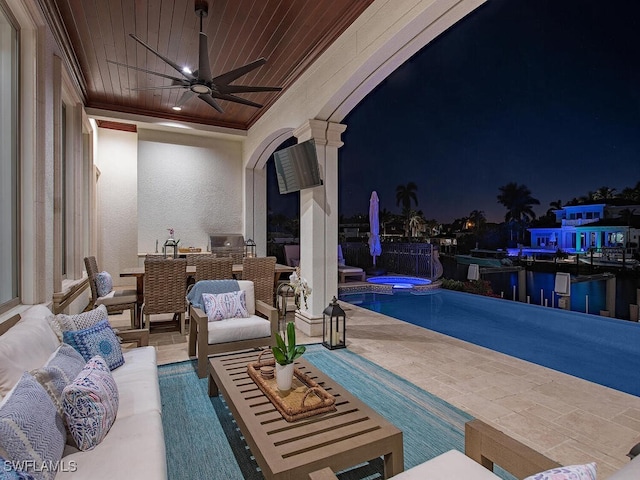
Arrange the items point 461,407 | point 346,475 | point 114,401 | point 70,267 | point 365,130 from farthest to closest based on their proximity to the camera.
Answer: point 365,130, point 70,267, point 461,407, point 346,475, point 114,401

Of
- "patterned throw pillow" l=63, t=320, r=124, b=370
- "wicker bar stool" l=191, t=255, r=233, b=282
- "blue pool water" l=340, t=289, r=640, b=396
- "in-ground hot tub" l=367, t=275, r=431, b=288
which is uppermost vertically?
"wicker bar stool" l=191, t=255, r=233, b=282

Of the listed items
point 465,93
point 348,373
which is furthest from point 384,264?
point 348,373

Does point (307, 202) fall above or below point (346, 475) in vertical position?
above

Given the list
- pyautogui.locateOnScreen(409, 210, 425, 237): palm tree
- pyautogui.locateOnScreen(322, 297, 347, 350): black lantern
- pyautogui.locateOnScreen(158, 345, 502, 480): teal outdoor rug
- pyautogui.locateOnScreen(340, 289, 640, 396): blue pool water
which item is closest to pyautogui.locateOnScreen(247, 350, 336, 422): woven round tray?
pyautogui.locateOnScreen(158, 345, 502, 480): teal outdoor rug

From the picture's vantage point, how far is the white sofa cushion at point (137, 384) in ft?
6.17

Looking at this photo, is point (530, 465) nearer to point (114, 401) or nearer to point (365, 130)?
point (114, 401)

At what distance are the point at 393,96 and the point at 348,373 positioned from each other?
11512 mm

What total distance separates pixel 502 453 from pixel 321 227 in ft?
11.9

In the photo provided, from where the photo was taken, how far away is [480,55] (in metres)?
10.2

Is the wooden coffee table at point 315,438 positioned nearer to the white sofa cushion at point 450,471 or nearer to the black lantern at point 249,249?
the white sofa cushion at point 450,471

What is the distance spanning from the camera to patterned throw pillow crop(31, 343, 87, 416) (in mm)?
1547

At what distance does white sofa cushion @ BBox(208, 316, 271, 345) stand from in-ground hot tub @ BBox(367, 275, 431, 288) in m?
6.48

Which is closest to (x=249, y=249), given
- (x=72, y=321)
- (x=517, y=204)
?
(x=72, y=321)

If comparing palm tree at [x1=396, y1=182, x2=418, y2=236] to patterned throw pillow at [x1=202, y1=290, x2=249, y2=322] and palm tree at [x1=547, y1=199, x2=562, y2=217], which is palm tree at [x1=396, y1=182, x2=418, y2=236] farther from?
patterned throw pillow at [x1=202, y1=290, x2=249, y2=322]
